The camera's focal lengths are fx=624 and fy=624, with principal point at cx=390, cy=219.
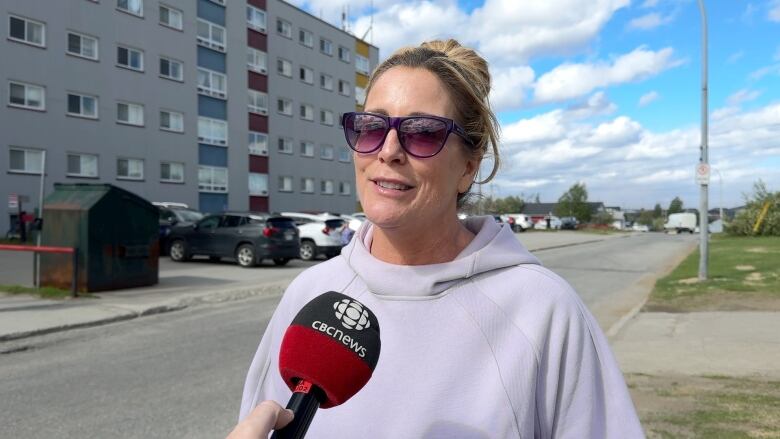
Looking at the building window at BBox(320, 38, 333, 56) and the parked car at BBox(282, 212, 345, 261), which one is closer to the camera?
the parked car at BBox(282, 212, 345, 261)

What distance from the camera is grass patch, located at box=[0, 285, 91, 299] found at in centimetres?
1156

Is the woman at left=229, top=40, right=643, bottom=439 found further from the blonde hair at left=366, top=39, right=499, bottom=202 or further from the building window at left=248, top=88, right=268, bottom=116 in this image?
the building window at left=248, top=88, right=268, bottom=116

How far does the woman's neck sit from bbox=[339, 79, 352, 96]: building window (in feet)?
173

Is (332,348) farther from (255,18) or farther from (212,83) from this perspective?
(255,18)

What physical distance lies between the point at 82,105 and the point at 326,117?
76.8 feet

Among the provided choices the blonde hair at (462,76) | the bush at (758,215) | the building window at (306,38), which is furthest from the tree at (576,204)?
the blonde hair at (462,76)

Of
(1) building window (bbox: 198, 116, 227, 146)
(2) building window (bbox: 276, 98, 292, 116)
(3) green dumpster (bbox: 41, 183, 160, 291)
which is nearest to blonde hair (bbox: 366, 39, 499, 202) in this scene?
(3) green dumpster (bbox: 41, 183, 160, 291)

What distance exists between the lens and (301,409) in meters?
1.21

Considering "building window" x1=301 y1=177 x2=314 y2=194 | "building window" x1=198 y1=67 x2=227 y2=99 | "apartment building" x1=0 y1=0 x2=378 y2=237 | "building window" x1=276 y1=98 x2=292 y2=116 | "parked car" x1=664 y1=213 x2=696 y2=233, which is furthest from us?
"parked car" x1=664 y1=213 x2=696 y2=233

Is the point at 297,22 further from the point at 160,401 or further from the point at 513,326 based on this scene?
the point at 513,326

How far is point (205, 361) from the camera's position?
23.7 feet

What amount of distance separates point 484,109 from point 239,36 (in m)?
42.0

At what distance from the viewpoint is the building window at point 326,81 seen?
51.0 m

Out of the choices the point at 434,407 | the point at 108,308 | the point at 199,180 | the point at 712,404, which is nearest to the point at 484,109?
the point at 434,407
